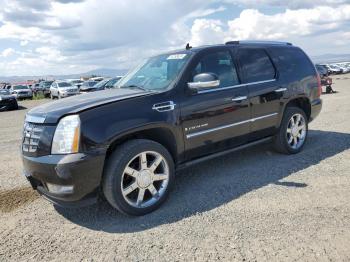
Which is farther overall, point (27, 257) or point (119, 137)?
point (119, 137)

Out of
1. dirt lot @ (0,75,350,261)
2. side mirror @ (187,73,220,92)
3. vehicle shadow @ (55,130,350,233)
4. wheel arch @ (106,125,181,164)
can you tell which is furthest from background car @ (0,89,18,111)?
side mirror @ (187,73,220,92)

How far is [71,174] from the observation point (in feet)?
11.6

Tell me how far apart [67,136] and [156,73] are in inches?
68.5

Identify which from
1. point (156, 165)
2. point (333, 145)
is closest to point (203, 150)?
point (156, 165)

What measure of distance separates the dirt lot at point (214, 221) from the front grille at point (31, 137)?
856 mm

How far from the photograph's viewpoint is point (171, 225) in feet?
12.3

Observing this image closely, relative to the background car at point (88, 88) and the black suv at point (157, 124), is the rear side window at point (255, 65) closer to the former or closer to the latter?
the black suv at point (157, 124)

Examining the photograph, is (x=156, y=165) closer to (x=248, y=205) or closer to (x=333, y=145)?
(x=248, y=205)

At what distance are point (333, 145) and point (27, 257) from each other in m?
5.34

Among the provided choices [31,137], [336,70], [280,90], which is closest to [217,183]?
[280,90]

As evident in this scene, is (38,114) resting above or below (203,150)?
above

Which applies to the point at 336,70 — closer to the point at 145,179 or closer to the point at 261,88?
the point at 261,88

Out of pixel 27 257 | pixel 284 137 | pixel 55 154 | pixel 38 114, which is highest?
pixel 38 114

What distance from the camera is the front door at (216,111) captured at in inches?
175
